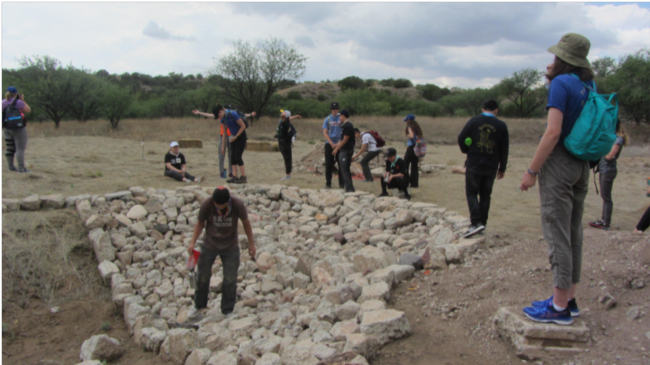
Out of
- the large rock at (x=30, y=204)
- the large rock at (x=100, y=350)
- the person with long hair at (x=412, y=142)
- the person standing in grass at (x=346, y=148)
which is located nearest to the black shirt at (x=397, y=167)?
the person with long hair at (x=412, y=142)

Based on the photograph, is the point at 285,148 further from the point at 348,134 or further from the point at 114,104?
the point at 114,104

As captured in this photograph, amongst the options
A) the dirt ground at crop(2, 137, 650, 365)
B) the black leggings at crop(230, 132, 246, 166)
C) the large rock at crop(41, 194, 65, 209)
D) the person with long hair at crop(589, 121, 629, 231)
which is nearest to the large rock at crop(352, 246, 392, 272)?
the dirt ground at crop(2, 137, 650, 365)

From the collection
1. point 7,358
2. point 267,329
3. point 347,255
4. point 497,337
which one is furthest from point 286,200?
point 497,337

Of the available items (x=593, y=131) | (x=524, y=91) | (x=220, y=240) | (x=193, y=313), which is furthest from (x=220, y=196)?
→ (x=524, y=91)

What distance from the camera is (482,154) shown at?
16.0 ft

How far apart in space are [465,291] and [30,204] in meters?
6.49

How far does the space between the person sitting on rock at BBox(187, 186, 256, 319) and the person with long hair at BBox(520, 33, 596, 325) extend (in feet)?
9.09

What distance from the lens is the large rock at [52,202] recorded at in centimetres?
676

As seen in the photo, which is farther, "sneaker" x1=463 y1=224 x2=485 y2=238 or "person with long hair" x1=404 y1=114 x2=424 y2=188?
"person with long hair" x1=404 y1=114 x2=424 y2=188

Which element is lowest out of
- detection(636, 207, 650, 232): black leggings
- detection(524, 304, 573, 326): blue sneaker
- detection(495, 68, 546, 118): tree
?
detection(524, 304, 573, 326): blue sneaker

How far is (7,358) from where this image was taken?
14.9ft

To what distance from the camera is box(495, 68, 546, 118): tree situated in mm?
39812

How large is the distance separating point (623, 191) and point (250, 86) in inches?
861

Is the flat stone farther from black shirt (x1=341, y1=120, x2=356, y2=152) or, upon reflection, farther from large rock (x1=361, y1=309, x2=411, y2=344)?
black shirt (x1=341, y1=120, x2=356, y2=152)
